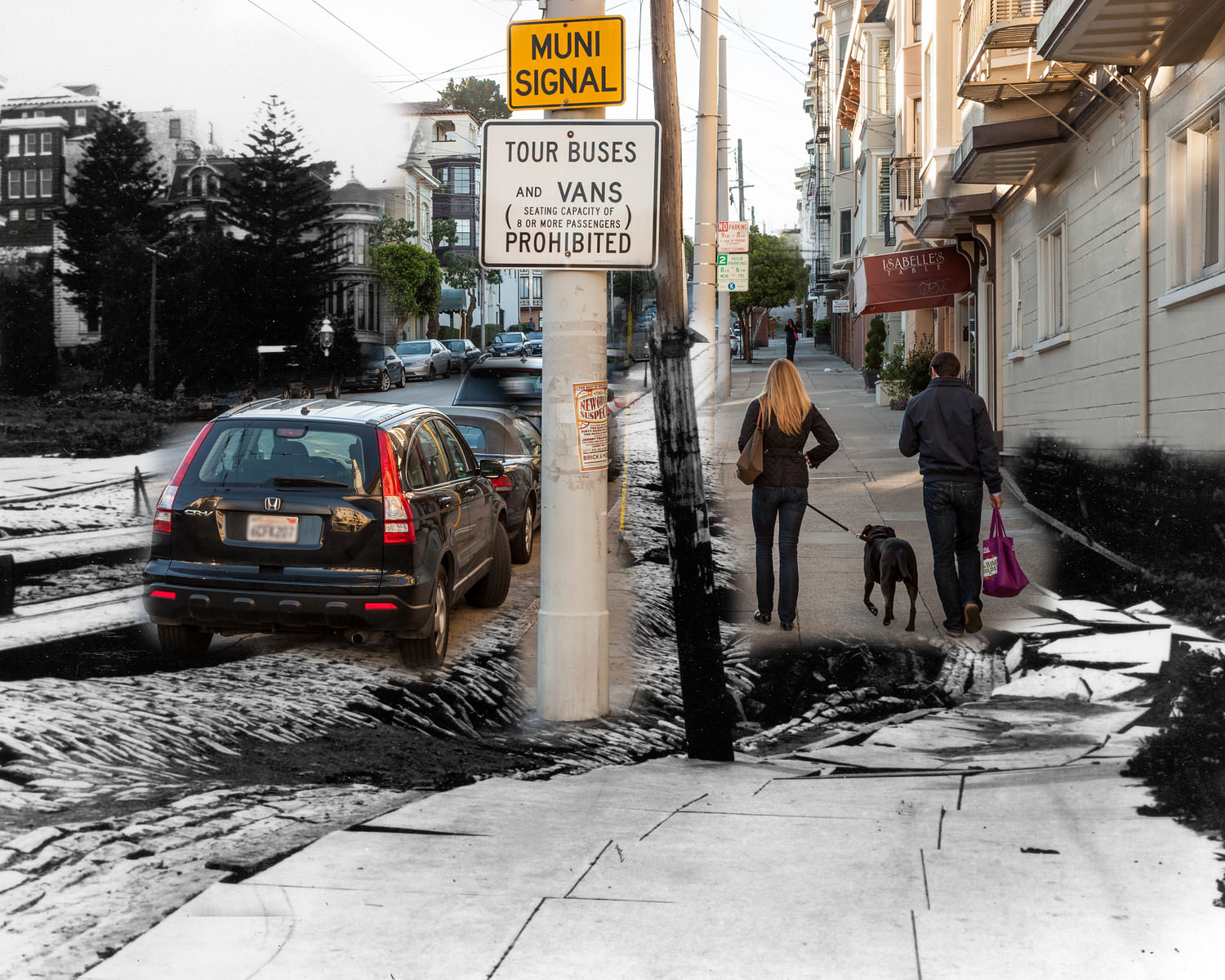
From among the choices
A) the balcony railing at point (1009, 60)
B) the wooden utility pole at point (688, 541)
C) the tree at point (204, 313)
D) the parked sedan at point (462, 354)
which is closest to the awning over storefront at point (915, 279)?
the balcony railing at point (1009, 60)

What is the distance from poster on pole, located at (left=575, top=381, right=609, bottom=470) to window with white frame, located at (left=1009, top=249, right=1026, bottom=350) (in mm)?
10169

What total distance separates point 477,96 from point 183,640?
700cm

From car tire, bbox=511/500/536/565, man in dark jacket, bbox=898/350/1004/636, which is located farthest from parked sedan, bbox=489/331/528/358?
man in dark jacket, bbox=898/350/1004/636

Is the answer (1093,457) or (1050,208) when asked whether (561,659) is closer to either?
(1093,457)

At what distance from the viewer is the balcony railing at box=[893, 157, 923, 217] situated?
2388 centimetres

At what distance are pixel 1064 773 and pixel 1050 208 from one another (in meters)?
9.87

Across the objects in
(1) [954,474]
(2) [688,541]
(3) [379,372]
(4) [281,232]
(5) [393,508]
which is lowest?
(2) [688,541]

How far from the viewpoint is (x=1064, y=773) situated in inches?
207

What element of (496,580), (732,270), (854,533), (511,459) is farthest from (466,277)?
(854,533)

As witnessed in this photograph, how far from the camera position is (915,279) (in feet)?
68.8

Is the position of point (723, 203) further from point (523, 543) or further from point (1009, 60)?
point (523, 543)

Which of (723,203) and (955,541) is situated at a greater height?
(723,203)

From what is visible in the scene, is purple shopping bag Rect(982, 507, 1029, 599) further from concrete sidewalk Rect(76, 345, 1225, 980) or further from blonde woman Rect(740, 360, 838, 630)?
concrete sidewalk Rect(76, 345, 1225, 980)

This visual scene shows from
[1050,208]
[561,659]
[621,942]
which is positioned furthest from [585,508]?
[1050,208]
